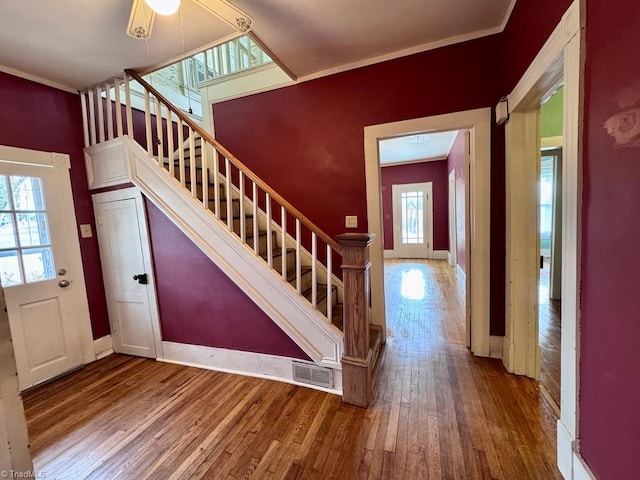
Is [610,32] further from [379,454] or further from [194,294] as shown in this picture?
[194,294]

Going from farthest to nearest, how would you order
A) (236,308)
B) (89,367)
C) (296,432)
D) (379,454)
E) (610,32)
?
(89,367)
(236,308)
(296,432)
(379,454)
(610,32)

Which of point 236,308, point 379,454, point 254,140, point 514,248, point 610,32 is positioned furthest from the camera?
point 254,140

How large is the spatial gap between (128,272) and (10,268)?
80 centimetres

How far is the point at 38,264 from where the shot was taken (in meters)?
2.38

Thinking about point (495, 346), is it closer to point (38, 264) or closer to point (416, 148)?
point (38, 264)

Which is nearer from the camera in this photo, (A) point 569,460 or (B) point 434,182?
(A) point 569,460

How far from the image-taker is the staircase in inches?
74.7

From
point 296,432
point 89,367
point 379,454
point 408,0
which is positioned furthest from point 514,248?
point 89,367

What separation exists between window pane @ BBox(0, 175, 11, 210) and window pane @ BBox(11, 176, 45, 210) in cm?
4

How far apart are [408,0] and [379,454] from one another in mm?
2826

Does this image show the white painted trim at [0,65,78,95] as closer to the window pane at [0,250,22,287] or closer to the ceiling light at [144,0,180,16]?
the window pane at [0,250,22,287]

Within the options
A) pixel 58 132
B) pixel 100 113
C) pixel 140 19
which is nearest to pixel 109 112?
pixel 100 113

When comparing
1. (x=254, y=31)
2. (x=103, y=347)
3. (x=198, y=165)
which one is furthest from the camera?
(x=198, y=165)

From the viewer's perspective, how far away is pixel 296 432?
171 centimetres
